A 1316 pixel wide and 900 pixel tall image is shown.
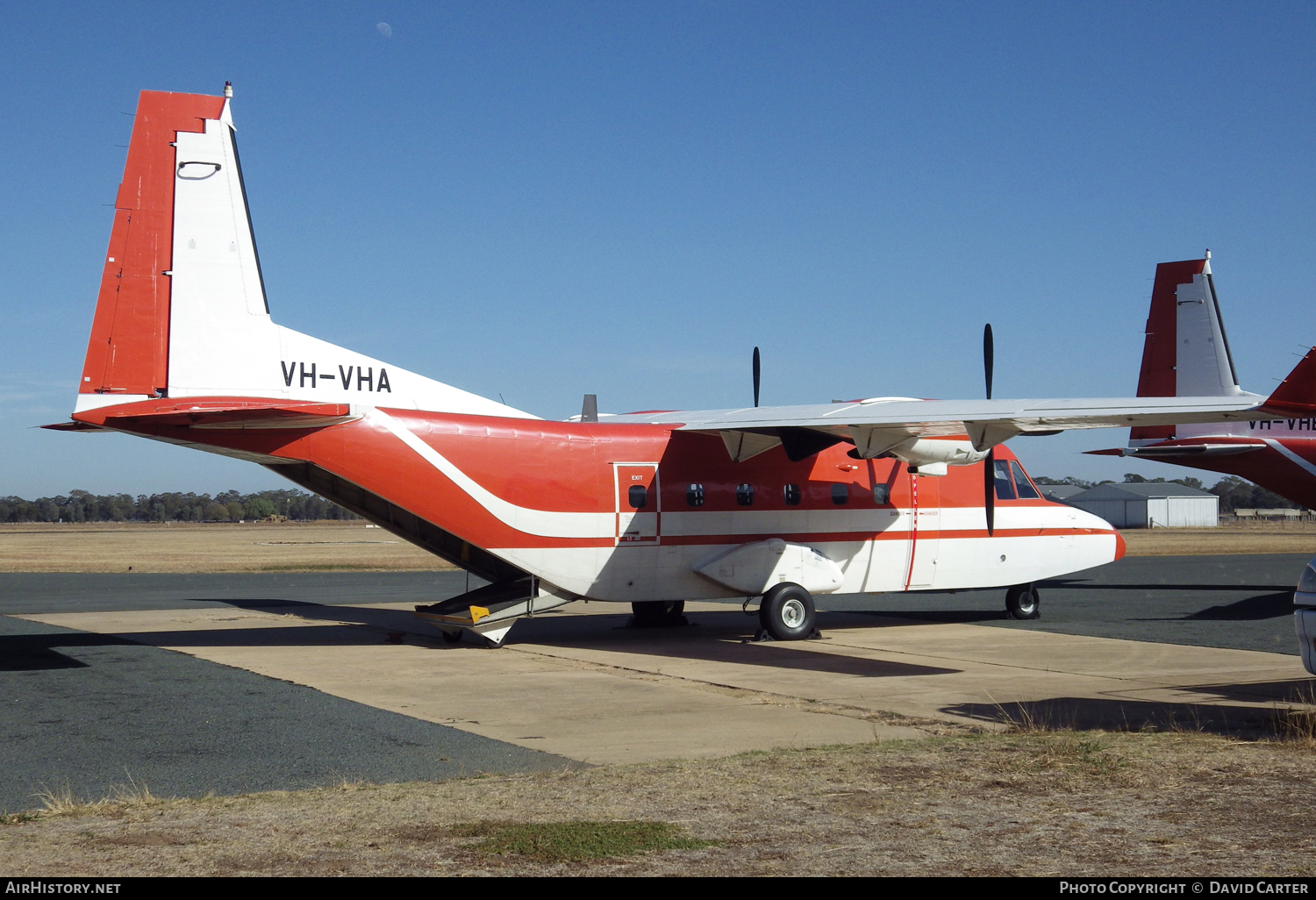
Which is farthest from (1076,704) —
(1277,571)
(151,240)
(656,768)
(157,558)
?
(157,558)

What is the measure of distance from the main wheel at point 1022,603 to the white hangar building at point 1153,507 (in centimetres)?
9091

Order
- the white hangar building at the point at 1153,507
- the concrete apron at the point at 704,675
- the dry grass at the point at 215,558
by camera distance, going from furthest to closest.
A: the white hangar building at the point at 1153,507 < the dry grass at the point at 215,558 < the concrete apron at the point at 704,675

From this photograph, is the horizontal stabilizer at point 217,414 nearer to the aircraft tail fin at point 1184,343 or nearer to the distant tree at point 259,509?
the aircraft tail fin at point 1184,343

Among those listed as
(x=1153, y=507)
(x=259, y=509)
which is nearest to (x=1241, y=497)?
(x=1153, y=507)

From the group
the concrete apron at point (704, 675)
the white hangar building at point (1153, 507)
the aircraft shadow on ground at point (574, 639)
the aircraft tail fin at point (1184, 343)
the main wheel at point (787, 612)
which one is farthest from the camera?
the white hangar building at point (1153, 507)

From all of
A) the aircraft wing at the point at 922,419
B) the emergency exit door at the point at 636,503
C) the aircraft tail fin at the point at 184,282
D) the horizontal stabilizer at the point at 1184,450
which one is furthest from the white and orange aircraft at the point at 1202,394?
the aircraft tail fin at the point at 184,282

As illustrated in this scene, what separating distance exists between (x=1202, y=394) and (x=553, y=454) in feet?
61.4

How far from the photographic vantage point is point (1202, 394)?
2767 centimetres

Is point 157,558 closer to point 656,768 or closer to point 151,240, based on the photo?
point 151,240

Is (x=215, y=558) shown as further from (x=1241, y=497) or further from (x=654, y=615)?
(x=1241, y=497)

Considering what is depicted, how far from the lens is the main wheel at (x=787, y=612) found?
17.4 metres

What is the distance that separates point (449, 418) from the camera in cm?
1622

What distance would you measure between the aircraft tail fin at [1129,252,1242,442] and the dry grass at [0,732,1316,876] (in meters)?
21.0

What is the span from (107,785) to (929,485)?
1447cm
